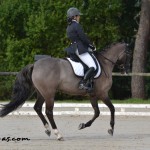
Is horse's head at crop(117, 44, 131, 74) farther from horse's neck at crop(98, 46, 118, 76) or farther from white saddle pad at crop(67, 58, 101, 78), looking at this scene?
white saddle pad at crop(67, 58, 101, 78)

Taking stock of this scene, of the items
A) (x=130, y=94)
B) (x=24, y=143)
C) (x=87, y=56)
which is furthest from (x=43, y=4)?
(x=24, y=143)

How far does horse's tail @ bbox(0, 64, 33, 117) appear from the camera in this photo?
10.4 meters

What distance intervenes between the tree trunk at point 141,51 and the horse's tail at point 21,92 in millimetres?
13029

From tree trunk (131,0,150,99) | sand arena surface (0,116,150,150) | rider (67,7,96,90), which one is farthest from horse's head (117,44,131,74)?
tree trunk (131,0,150,99)

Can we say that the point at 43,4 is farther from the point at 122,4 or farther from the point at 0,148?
the point at 0,148

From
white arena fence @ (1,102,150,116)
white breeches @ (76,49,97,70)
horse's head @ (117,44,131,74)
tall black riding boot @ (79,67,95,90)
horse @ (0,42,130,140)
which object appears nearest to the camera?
horse @ (0,42,130,140)

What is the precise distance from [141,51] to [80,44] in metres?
12.9

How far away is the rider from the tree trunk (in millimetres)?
12479

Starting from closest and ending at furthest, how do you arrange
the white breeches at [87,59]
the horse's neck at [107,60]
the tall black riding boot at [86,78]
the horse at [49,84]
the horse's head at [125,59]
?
1. the horse at [49,84]
2. the tall black riding boot at [86,78]
3. the white breeches at [87,59]
4. the horse's neck at [107,60]
5. the horse's head at [125,59]

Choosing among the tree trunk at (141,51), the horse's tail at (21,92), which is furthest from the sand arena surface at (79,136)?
the tree trunk at (141,51)

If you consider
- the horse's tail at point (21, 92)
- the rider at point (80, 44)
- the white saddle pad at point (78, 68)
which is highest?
the rider at point (80, 44)

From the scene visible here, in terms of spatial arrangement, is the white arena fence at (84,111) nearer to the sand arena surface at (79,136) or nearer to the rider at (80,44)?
the sand arena surface at (79,136)

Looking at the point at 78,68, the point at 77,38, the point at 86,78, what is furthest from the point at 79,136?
the point at 77,38

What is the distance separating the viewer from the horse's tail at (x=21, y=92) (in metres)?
10.4
